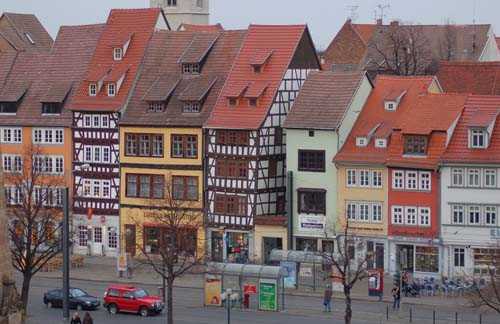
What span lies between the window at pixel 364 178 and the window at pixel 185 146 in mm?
9070

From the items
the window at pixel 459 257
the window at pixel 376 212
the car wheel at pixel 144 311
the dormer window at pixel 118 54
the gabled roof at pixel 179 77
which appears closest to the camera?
the car wheel at pixel 144 311

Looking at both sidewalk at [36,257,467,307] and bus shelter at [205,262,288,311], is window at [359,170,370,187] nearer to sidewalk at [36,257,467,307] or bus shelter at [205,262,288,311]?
sidewalk at [36,257,467,307]

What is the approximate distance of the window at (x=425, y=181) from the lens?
64.4 metres

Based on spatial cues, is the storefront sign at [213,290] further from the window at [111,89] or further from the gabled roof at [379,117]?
the window at [111,89]

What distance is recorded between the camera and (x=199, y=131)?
70.5 m

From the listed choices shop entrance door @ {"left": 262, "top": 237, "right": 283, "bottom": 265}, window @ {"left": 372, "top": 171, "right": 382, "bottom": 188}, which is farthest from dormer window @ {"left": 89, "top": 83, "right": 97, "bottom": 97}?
window @ {"left": 372, "top": 171, "right": 382, "bottom": 188}

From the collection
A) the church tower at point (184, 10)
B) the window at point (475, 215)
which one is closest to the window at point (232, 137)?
the window at point (475, 215)

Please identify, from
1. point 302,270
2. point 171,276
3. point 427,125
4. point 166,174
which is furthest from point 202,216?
point 171,276

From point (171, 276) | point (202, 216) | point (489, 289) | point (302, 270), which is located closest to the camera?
point (171, 276)

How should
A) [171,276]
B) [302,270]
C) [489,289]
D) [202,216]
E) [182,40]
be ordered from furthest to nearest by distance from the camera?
[182,40]
[202,216]
[302,270]
[489,289]
[171,276]

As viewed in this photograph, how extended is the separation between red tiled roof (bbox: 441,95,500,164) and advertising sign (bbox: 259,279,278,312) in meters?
11.3

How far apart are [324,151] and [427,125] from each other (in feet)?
18.2

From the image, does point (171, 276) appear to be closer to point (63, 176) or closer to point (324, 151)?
point (324, 151)

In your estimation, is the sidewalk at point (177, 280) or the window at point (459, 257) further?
the window at point (459, 257)
